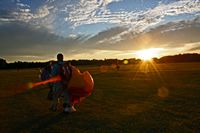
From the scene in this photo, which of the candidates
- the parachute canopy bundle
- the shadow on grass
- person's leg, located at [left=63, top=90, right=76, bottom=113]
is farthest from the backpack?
the shadow on grass

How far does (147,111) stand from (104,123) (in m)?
2.68

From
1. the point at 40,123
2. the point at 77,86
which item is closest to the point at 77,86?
the point at 77,86

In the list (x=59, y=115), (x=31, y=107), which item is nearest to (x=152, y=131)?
(x=59, y=115)

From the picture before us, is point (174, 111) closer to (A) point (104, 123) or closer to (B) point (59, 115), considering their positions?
(A) point (104, 123)

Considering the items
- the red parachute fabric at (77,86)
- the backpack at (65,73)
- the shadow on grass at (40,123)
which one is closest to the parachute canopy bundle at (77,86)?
the red parachute fabric at (77,86)

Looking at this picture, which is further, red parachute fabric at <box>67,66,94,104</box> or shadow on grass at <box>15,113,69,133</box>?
red parachute fabric at <box>67,66,94,104</box>

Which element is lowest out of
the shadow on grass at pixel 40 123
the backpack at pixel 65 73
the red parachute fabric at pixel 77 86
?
the shadow on grass at pixel 40 123

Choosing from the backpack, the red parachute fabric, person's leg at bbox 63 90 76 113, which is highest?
the backpack

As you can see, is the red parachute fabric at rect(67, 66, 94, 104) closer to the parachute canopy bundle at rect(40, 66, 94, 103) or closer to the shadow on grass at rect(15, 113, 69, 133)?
the parachute canopy bundle at rect(40, 66, 94, 103)

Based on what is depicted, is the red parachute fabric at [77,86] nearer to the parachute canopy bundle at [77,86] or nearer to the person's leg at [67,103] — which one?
the parachute canopy bundle at [77,86]

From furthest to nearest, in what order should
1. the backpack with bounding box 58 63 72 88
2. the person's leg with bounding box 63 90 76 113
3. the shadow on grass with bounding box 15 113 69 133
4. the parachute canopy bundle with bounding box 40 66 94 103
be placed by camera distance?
the parachute canopy bundle with bounding box 40 66 94 103 < the person's leg with bounding box 63 90 76 113 < the backpack with bounding box 58 63 72 88 < the shadow on grass with bounding box 15 113 69 133

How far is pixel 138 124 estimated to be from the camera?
9.69m

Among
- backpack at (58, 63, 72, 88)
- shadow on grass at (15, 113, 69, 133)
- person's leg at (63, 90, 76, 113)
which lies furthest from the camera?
person's leg at (63, 90, 76, 113)

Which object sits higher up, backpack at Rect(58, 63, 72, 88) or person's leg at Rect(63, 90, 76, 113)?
backpack at Rect(58, 63, 72, 88)
